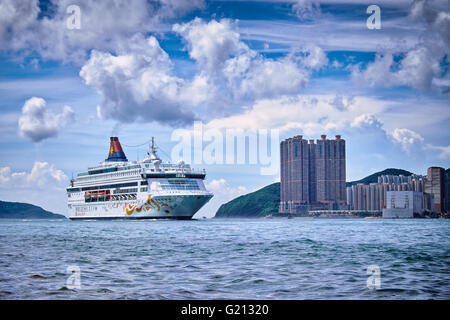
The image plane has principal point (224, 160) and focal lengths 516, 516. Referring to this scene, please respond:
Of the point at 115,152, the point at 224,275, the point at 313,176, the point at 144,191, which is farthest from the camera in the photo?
the point at 313,176

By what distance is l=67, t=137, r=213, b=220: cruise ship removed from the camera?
7844 centimetres

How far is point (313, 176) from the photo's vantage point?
7244 inches

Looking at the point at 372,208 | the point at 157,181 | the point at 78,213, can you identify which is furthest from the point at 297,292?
the point at 372,208

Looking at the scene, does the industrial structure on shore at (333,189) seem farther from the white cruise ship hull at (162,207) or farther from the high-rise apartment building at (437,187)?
the white cruise ship hull at (162,207)

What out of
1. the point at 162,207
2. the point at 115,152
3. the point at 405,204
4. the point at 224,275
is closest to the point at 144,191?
the point at 162,207

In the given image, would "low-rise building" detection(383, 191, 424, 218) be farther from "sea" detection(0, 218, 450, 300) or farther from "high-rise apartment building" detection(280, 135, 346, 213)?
"sea" detection(0, 218, 450, 300)

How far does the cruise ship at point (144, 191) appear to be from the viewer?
78438 mm

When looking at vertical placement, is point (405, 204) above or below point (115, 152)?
below

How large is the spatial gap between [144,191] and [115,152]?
92.9ft

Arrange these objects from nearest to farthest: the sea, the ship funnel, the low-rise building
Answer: the sea < the ship funnel < the low-rise building

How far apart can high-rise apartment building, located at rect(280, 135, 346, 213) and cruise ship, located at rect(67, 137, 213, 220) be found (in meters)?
94.9

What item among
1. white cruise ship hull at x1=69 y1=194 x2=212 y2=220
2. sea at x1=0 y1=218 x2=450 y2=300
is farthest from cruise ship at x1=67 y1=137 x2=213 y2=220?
sea at x1=0 y1=218 x2=450 y2=300

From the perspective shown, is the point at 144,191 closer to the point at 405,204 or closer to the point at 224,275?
the point at 224,275

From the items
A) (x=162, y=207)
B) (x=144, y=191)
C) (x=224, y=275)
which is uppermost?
(x=144, y=191)
